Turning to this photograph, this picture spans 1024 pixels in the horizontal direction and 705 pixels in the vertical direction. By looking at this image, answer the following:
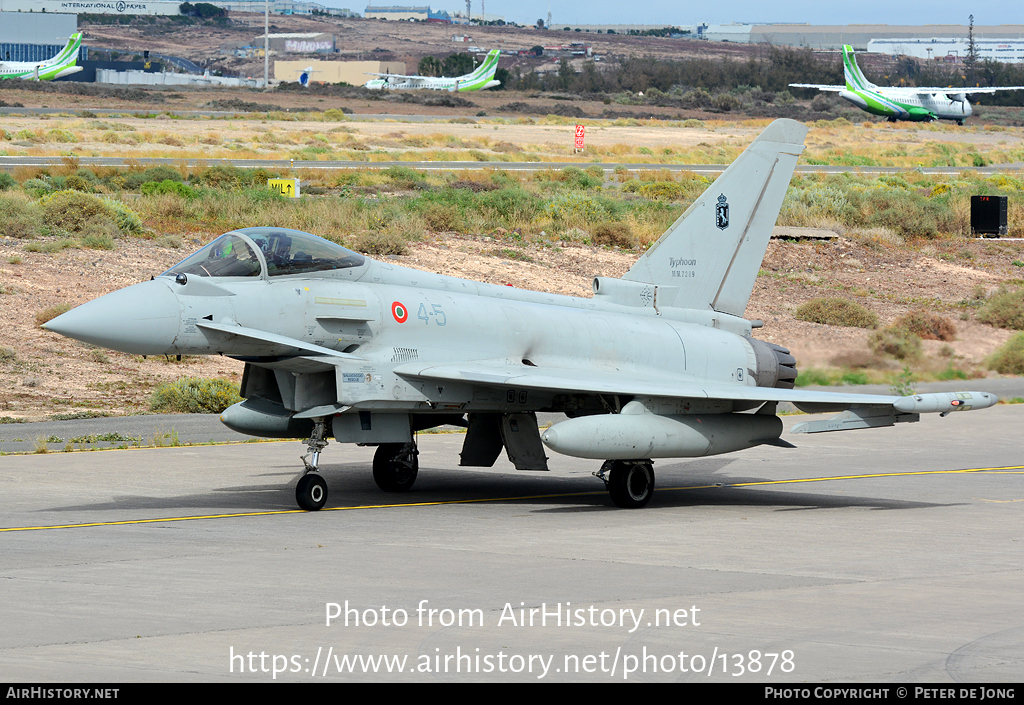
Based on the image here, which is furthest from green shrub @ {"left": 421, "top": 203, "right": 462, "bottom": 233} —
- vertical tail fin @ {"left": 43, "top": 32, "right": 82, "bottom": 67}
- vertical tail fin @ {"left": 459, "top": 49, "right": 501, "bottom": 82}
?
vertical tail fin @ {"left": 459, "top": 49, "right": 501, "bottom": 82}

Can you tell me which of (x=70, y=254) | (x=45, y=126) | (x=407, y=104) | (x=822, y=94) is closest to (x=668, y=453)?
(x=70, y=254)

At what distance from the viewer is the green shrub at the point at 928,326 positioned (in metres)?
32.6

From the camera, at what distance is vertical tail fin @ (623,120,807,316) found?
17.5 metres

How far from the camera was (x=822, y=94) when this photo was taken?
→ 176250mm

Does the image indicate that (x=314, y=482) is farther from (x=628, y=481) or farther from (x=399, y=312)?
(x=628, y=481)

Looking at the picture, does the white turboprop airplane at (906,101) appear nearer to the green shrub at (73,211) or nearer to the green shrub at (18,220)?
the green shrub at (73,211)

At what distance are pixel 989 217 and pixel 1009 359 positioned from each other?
16.5 metres

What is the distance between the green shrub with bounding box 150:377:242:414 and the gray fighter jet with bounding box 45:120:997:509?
26.9 feet

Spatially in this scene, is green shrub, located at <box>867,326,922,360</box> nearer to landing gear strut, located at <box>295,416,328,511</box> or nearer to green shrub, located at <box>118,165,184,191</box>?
landing gear strut, located at <box>295,416,328,511</box>

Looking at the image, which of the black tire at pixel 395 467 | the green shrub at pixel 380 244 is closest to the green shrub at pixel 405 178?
the green shrub at pixel 380 244

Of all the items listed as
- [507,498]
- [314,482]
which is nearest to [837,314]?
[507,498]

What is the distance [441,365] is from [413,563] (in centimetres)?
403

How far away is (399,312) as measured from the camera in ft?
48.2

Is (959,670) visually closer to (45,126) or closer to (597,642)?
(597,642)
